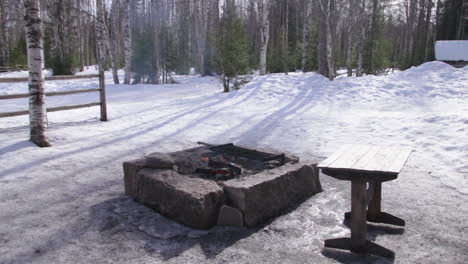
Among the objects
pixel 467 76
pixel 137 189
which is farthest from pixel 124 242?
pixel 467 76

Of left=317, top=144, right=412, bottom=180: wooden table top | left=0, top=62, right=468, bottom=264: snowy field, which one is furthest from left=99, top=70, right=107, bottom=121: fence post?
left=317, top=144, right=412, bottom=180: wooden table top

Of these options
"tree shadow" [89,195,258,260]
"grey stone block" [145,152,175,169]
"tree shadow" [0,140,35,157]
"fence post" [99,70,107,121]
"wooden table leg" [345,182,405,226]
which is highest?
"fence post" [99,70,107,121]

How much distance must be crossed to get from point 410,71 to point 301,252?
1475 centimetres

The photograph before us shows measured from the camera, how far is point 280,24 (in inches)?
1480

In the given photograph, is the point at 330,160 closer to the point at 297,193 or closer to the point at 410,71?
the point at 297,193

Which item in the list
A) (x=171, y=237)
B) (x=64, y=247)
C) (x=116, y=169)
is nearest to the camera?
(x=64, y=247)

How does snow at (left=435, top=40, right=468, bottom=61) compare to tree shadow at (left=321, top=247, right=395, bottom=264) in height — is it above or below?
above

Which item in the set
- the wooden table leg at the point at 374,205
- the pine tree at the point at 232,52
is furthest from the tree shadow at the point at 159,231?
the pine tree at the point at 232,52

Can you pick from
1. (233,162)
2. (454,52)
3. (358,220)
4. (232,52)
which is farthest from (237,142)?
(454,52)

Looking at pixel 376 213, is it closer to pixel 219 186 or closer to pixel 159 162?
pixel 219 186

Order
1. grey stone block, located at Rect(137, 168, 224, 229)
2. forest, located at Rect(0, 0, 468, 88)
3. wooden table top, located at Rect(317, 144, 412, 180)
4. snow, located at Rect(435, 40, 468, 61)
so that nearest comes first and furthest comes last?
wooden table top, located at Rect(317, 144, 412, 180)
grey stone block, located at Rect(137, 168, 224, 229)
forest, located at Rect(0, 0, 468, 88)
snow, located at Rect(435, 40, 468, 61)

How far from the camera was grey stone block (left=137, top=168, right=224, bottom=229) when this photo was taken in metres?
3.68

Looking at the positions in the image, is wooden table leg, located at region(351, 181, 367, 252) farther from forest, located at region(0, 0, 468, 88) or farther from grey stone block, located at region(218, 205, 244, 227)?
forest, located at region(0, 0, 468, 88)

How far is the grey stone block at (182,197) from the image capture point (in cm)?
368
